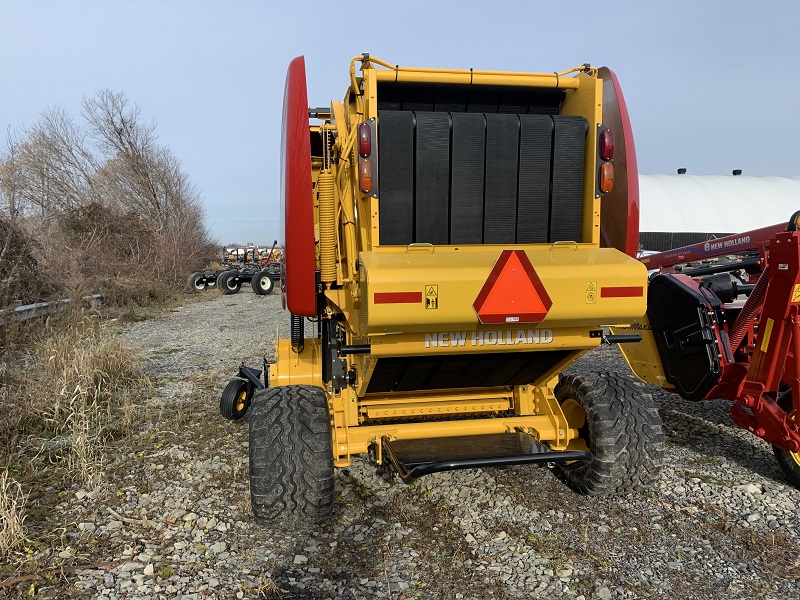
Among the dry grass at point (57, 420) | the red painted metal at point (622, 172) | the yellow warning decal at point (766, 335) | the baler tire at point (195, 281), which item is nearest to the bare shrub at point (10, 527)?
the dry grass at point (57, 420)

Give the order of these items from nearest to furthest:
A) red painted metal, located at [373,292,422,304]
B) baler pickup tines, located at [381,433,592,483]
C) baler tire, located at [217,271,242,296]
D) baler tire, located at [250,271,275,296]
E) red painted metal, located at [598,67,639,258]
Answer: red painted metal, located at [373,292,422,304]
baler pickup tines, located at [381,433,592,483]
red painted metal, located at [598,67,639,258]
baler tire, located at [250,271,275,296]
baler tire, located at [217,271,242,296]

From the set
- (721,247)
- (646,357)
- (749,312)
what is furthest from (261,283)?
(749,312)

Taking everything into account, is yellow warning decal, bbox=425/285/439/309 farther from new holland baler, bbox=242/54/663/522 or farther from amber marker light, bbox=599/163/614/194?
amber marker light, bbox=599/163/614/194

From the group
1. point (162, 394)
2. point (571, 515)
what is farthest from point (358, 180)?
point (162, 394)

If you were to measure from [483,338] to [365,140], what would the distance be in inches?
48.4

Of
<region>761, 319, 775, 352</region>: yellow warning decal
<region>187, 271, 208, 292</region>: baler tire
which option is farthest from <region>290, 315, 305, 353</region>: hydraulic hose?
<region>187, 271, 208, 292</region>: baler tire

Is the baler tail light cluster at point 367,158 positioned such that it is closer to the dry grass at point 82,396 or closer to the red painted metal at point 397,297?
the red painted metal at point 397,297

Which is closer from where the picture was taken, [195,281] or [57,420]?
[57,420]

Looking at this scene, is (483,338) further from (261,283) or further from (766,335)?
(261,283)

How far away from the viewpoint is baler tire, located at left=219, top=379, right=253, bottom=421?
532cm

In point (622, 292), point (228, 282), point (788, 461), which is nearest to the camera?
point (622, 292)

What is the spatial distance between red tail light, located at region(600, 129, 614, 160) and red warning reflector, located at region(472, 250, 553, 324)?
0.97 metres

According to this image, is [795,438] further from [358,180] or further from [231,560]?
[231,560]

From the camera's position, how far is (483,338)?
2.99 metres
